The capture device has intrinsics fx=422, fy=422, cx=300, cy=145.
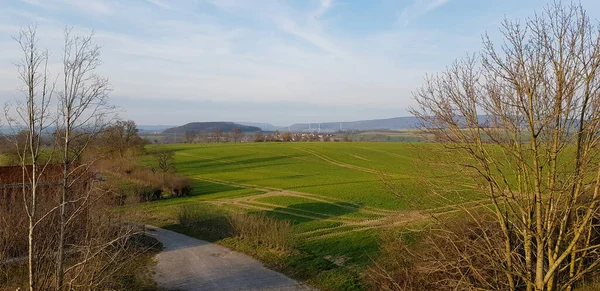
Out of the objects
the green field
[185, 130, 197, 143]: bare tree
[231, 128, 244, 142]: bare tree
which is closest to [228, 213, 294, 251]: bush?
the green field

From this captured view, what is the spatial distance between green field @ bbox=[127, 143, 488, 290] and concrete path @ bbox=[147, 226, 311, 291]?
55.1 inches

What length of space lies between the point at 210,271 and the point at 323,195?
22970mm

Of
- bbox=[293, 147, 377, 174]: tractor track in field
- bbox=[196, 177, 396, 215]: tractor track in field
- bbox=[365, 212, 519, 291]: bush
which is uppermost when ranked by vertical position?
bbox=[365, 212, 519, 291]: bush

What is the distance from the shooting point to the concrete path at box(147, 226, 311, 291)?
658 inches

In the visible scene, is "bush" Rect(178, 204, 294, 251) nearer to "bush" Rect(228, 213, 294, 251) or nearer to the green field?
"bush" Rect(228, 213, 294, 251)

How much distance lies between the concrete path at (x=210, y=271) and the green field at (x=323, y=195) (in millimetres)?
1399

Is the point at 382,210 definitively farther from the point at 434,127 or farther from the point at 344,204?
the point at 434,127

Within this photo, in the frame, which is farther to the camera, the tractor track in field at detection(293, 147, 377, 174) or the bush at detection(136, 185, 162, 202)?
the tractor track in field at detection(293, 147, 377, 174)

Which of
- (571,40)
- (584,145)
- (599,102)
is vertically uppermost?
(571,40)

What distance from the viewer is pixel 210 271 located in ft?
61.3

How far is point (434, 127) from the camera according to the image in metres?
9.16

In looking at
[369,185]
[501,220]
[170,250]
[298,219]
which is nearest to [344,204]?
[298,219]

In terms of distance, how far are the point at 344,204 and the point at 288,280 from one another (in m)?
19.3

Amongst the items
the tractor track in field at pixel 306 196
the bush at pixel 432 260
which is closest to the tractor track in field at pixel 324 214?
the tractor track in field at pixel 306 196
